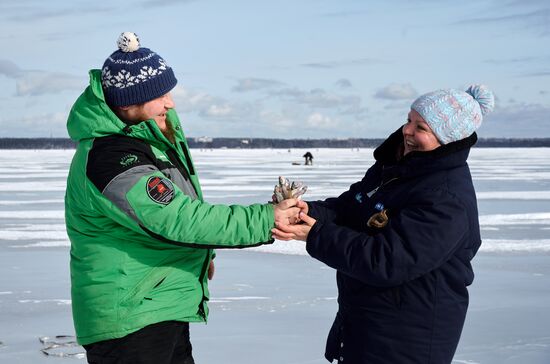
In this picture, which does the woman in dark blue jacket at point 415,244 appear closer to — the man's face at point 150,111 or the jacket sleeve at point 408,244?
the jacket sleeve at point 408,244

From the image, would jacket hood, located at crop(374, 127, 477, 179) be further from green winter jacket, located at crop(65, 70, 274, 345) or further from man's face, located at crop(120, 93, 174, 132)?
man's face, located at crop(120, 93, 174, 132)

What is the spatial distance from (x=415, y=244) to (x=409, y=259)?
5 centimetres

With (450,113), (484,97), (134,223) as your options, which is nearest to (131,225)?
(134,223)

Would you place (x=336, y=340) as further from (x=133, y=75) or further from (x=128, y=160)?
(x=133, y=75)

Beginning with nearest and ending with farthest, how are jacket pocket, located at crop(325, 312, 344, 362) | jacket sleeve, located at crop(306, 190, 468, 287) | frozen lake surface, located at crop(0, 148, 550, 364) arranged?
jacket sleeve, located at crop(306, 190, 468, 287) < jacket pocket, located at crop(325, 312, 344, 362) < frozen lake surface, located at crop(0, 148, 550, 364)

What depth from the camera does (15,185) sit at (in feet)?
68.7

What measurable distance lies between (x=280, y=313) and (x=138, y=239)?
319 cm

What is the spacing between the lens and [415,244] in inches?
87.4

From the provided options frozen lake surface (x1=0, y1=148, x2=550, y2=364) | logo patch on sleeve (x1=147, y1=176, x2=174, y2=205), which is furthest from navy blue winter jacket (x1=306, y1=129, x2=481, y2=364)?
frozen lake surface (x1=0, y1=148, x2=550, y2=364)

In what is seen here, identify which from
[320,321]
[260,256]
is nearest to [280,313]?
[320,321]

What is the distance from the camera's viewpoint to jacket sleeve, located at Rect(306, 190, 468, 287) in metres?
2.22

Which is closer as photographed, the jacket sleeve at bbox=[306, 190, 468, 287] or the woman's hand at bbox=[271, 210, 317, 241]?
the jacket sleeve at bbox=[306, 190, 468, 287]

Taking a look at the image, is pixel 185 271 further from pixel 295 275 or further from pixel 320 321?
pixel 295 275

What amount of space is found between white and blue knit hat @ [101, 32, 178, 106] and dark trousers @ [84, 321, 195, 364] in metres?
0.79
